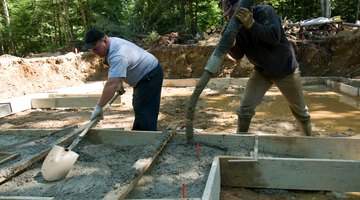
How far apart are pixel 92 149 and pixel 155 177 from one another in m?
1.01

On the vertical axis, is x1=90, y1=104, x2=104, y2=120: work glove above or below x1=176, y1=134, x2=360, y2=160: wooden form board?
above

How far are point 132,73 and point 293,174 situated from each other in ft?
6.17

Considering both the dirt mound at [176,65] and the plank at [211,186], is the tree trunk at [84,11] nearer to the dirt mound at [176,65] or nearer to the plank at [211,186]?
the dirt mound at [176,65]

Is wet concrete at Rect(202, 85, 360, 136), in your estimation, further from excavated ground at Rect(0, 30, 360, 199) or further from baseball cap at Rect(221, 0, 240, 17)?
baseball cap at Rect(221, 0, 240, 17)

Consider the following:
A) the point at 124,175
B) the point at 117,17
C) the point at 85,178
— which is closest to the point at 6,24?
the point at 117,17

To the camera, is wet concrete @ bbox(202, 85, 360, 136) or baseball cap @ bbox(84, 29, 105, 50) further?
wet concrete @ bbox(202, 85, 360, 136)

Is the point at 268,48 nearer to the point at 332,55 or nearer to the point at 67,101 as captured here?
the point at 67,101

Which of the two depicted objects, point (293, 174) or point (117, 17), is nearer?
point (293, 174)

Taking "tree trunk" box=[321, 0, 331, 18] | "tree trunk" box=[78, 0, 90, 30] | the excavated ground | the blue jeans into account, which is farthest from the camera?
"tree trunk" box=[78, 0, 90, 30]

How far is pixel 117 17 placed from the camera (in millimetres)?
17062

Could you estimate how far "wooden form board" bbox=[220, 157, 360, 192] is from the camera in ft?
9.12

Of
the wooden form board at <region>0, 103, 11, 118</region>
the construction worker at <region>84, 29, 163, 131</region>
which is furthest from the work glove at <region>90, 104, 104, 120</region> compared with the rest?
the wooden form board at <region>0, 103, 11, 118</region>

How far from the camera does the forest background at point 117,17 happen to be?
15922 mm

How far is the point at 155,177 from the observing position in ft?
9.40
